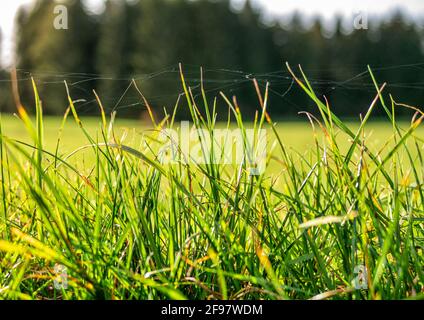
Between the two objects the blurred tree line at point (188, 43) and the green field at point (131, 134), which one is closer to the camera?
the green field at point (131, 134)

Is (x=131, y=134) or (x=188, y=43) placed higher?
(x=188, y=43)

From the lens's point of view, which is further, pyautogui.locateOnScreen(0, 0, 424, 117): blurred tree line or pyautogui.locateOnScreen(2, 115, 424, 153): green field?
pyautogui.locateOnScreen(0, 0, 424, 117): blurred tree line

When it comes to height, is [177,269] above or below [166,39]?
below

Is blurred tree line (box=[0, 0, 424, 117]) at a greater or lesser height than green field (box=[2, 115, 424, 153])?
greater

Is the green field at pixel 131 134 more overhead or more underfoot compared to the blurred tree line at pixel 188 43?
more underfoot

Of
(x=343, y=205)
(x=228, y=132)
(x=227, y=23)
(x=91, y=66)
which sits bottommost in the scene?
(x=343, y=205)

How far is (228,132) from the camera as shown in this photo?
3.33ft

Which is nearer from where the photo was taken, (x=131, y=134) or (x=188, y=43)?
(x=131, y=134)

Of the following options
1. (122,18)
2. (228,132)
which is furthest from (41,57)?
(228,132)

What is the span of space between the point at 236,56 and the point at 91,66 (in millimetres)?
7965
